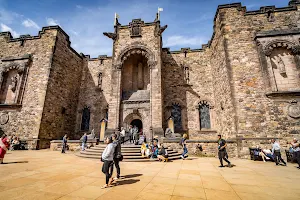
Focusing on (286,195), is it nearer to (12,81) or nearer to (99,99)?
(99,99)

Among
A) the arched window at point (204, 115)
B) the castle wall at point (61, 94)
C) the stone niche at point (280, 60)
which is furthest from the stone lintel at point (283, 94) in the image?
the castle wall at point (61, 94)

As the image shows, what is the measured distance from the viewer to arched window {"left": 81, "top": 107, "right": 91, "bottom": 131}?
1734 centimetres

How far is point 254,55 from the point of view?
11.0m

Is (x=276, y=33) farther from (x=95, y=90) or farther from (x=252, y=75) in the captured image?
(x=95, y=90)

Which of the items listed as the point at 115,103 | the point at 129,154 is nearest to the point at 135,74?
the point at 115,103

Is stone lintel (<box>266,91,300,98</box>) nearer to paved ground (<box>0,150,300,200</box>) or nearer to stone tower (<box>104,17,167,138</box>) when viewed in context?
paved ground (<box>0,150,300,200</box>)

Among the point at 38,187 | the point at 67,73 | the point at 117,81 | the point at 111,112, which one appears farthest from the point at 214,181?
the point at 67,73

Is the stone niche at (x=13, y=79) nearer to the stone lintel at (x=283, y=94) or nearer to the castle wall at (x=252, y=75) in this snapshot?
the castle wall at (x=252, y=75)

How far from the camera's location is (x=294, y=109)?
9.52 m

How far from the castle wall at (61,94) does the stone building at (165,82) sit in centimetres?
11

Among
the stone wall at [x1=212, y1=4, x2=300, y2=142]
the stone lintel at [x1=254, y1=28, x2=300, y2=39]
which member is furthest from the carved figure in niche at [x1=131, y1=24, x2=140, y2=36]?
the stone lintel at [x1=254, y1=28, x2=300, y2=39]

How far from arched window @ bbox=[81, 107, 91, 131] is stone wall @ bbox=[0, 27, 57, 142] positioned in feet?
16.6

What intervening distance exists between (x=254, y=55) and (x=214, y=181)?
10834mm

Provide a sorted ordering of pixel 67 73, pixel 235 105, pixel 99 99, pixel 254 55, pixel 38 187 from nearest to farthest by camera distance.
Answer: pixel 38 187
pixel 235 105
pixel 254 55
pixel 67 73
pixel 99 99
